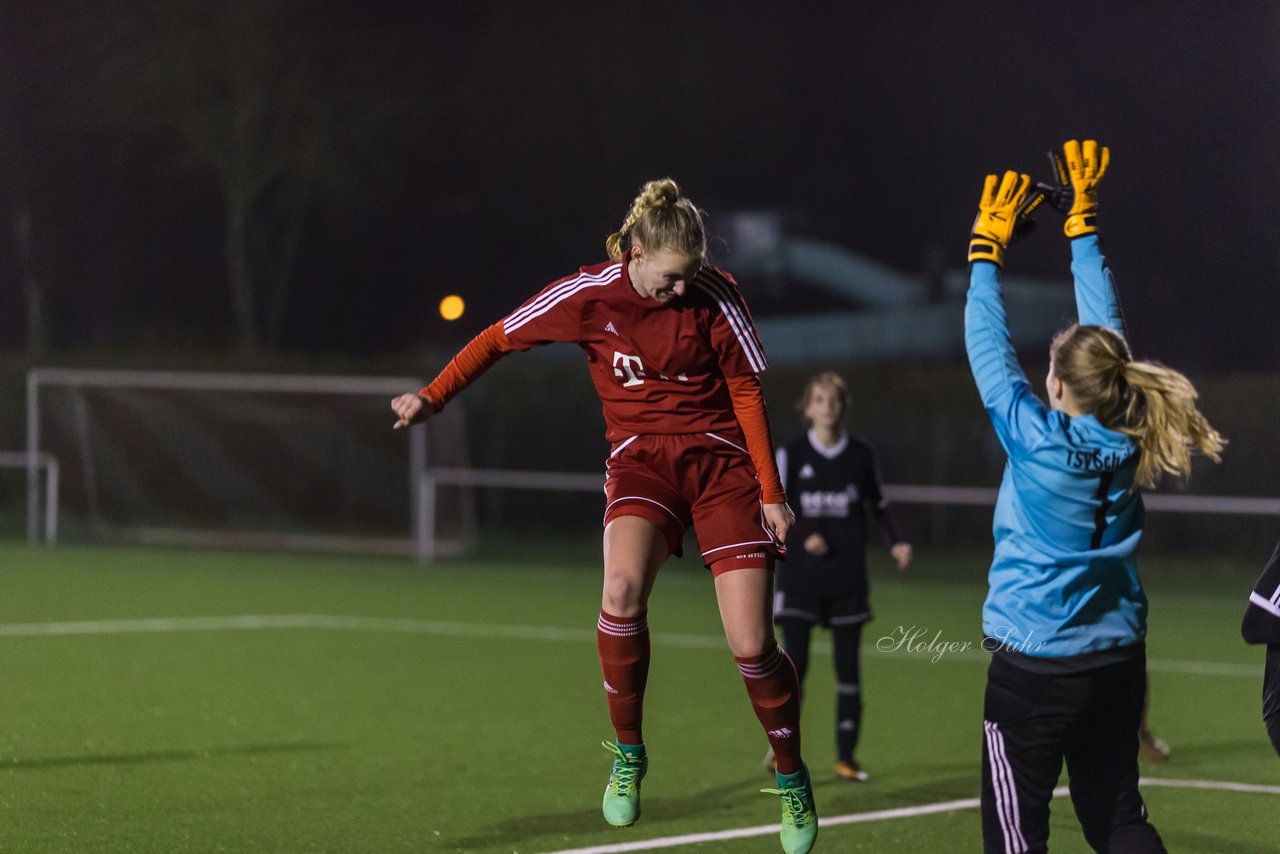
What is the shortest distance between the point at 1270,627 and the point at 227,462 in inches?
694

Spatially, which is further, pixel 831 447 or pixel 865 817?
pixel 831 447

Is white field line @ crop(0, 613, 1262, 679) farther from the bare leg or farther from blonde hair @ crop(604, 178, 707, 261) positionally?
blonde hair @ crop(604, 178, 707, 261)

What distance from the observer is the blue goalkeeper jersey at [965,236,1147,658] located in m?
4.68

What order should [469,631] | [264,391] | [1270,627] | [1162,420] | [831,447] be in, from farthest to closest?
[264,391]
[469,631]
[831,447]
[1270,627]
[1162,420]

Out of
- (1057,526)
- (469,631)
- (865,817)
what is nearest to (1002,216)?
(1057,526)

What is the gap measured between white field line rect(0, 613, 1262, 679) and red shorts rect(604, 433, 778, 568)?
22.7ft

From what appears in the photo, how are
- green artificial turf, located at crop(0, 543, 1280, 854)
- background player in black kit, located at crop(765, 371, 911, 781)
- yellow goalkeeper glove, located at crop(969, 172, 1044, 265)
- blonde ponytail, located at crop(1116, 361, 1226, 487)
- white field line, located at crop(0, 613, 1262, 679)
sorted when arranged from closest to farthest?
blonde ponytail, located at crop(1116, 361, 1226, 487) → yellow goalkeeper glove, located at crop(969, 172, 1044, 265) → green artificial turf, located at crop(0, 543, 1280, 854) → background player in black kit, located at crop(765, 371, 911, 781) → white field line, located at crop(0, 613, 1262, 679)

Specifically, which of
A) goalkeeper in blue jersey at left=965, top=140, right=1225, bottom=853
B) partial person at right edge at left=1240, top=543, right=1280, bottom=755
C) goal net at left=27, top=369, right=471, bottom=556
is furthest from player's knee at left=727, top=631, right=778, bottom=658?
goal net at left=27, top=369, right=471, bottom=556

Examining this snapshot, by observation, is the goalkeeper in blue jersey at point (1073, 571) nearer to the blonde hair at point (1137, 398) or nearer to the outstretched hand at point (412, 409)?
the blonde hair at point (1137, 398)

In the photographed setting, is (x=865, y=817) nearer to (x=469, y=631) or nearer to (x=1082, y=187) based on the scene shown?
(x=1082, y=187)

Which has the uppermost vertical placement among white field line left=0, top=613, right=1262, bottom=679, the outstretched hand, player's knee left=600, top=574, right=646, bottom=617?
→ the outstretched hand

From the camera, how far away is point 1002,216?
5023 mm

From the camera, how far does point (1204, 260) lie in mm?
28125

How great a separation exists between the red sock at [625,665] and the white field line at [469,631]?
690cm
